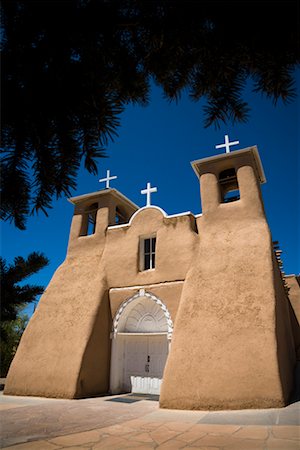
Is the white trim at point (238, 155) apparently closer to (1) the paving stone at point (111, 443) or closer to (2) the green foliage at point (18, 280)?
(1) the paving stone at point (111, 443)

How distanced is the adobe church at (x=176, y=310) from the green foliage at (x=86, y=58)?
787 cm

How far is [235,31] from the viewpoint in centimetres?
203

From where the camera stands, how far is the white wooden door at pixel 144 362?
38.2ft

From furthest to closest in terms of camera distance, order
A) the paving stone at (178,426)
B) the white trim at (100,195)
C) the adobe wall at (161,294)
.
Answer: the white trim at (100,195), the adobe wall at (161,294), the paving stone at (178,426)

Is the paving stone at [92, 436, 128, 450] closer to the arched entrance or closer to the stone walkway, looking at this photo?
the stone walkway

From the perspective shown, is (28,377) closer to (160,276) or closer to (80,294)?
(80,294)

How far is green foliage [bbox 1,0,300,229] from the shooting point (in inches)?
75.7

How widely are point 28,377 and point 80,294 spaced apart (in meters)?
3.43

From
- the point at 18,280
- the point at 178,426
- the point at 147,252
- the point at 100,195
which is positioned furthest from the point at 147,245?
the point at 18,280

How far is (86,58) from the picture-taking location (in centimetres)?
212

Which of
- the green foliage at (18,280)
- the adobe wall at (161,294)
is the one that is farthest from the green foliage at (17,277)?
the adobe wall at (161,294)

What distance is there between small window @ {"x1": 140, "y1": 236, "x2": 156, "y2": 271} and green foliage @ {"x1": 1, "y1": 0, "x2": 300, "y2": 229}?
11.0 meters

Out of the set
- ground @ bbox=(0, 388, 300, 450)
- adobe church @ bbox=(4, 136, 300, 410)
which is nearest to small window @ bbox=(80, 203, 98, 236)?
adobe church @ bbox=(4, 136, 300, 410)

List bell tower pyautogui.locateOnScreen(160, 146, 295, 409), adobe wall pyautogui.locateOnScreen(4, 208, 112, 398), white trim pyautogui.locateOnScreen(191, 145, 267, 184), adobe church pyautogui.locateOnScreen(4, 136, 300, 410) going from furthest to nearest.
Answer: white trim pyautogui.locateOnScreen(191, 145, 267, 184) → adobe wall pyautogui.locateOnScreen(4, 208, 112, 398) → adobe church pyautogui.locateOnScreen(4, 136, 300, 410) → bell tower pyautogui.locateOnScreen(160, 146, 295, 409)
